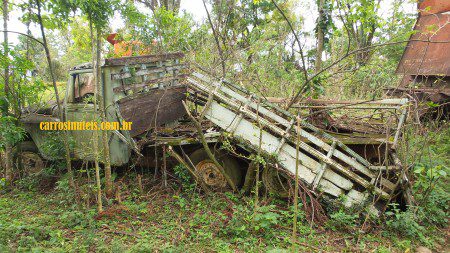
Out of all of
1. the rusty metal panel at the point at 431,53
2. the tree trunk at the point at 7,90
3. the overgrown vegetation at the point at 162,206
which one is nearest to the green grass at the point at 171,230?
the overgrown vegetation at the point at 162,206

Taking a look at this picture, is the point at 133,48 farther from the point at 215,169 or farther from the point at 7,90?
the point at 215,169

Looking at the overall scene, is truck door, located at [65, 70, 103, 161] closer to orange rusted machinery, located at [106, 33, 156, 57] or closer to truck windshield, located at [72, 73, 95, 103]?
truck windshield, located at [72, 73, 95, 103]

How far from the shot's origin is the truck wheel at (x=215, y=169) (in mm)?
4676

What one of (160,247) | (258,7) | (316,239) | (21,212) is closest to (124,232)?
(160,247)

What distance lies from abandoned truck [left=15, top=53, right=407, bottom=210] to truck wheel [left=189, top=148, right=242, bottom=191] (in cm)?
2

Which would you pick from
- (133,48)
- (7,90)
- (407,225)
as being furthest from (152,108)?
(133,48)

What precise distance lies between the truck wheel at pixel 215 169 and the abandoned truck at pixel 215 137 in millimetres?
16

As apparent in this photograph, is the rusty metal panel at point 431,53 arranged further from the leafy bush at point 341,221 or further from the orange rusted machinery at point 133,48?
the orange rusted machinery at point 133,48

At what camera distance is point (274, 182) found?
4.47 metres

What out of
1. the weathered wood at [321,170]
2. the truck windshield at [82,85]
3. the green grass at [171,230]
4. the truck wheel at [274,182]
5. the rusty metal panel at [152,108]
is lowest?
the green grass at [171,230]

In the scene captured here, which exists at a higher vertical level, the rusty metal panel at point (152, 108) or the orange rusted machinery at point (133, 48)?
the orange rusted machinery at point (133, 48)

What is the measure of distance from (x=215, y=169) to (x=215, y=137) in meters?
0.61

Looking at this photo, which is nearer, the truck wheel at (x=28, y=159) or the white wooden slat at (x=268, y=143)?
the white wooden slat at (x=268, y=143)

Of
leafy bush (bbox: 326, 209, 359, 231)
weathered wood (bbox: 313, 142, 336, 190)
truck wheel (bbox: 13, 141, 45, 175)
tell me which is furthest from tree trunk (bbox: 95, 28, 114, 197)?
leafy bush (bbox: 326, 209, 359, 231)
